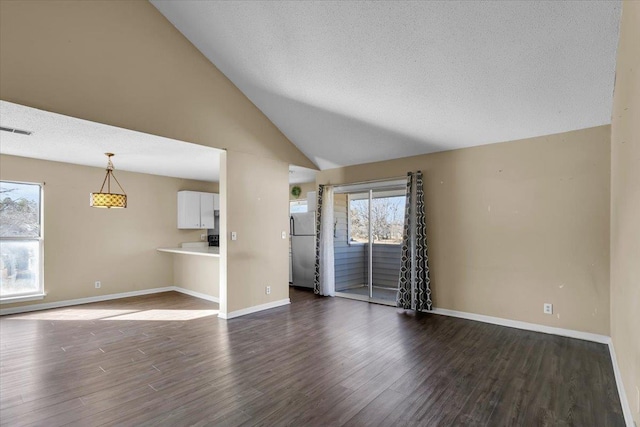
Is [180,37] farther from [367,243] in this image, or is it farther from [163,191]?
[367,243]

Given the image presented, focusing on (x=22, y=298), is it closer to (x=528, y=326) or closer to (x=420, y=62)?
(x=420, y=62)

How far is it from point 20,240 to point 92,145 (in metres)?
2.33

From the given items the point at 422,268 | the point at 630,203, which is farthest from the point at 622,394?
the point at 422,268

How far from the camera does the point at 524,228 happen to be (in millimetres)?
Result: 4184

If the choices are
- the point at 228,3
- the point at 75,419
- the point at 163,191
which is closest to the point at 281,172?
the point at 228,3

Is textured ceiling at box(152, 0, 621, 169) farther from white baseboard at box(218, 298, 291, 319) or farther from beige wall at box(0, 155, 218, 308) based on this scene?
beige wall at box(0, 155, 218, 308)

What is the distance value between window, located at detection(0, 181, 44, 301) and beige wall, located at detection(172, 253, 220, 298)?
7.25 feet

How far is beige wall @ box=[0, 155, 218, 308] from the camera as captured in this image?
5402mm

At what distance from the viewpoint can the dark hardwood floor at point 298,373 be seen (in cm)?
229

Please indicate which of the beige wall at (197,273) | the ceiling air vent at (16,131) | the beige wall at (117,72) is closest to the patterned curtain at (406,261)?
the beige wall at (117,72)

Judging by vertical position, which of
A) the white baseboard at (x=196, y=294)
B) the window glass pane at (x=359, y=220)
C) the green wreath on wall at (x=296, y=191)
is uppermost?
the green wreath on wall at (x=296, y=191)

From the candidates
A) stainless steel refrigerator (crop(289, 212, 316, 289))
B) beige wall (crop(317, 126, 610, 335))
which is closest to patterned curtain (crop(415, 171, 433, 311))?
beige wall (crop(317, 126, 610, 335))

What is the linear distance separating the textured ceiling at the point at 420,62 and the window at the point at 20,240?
12.7ft

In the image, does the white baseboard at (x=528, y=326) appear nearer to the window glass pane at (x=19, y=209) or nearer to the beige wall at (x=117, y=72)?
the beige wall at (x=117, y=72)
